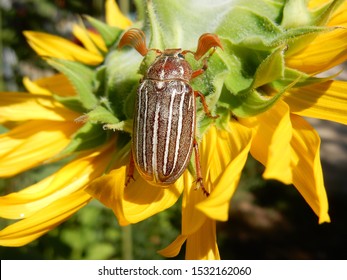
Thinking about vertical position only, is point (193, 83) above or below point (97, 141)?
above

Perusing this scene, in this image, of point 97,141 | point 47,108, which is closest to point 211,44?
point 97,141

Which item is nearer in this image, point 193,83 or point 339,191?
point 193,83

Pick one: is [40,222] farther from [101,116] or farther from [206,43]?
[206,43]

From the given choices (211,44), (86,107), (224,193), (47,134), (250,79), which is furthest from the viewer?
(47,134)

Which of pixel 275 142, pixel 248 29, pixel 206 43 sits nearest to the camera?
pixel 275 142

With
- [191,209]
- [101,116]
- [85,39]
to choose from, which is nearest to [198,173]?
[191,209]

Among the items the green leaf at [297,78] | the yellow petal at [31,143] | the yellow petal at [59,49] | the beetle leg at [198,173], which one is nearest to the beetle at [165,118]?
the beetle leg at [198,173]

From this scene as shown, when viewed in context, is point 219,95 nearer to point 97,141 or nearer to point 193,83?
point 193,83
